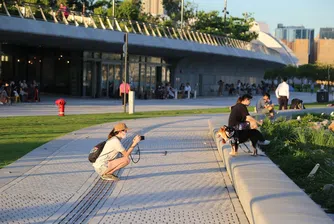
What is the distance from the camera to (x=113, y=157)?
10047 millimetres

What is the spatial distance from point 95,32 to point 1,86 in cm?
703

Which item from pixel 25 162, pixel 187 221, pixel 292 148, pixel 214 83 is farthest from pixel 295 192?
pixel 214 83

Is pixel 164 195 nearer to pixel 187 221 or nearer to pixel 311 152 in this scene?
pixel 187 221

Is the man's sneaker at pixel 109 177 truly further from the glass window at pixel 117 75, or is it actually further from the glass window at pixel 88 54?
the glass window at pixel 117 75

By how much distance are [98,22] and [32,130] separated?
21.1m

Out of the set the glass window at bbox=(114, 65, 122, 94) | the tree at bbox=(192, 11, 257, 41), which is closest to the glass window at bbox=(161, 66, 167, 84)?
the glass window at bbox=(114, 65, 122, 94)

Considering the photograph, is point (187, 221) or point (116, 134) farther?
point (116, 134)

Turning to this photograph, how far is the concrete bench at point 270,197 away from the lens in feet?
20.5

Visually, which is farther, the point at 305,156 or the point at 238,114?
the point at 238,114

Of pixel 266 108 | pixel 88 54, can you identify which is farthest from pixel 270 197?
pixel 88 54

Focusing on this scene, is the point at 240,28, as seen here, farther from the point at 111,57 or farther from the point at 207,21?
the point at 111,57

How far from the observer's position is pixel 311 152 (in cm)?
1188

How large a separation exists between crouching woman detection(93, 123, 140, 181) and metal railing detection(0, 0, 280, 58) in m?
22.8

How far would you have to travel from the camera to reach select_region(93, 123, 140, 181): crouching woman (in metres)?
9.96
